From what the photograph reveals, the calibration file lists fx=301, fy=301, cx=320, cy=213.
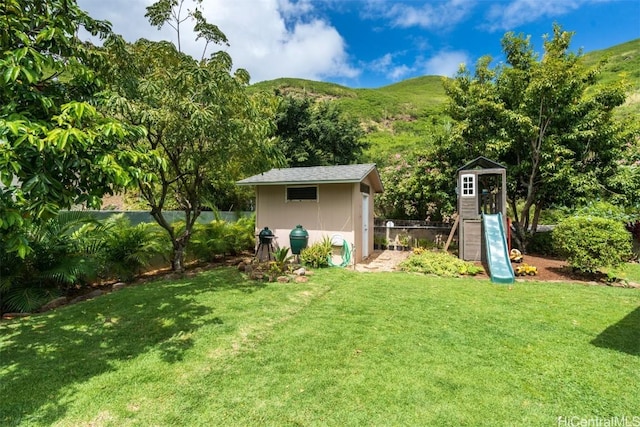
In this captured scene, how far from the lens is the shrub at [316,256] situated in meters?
8.39

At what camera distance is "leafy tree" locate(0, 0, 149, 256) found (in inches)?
87.3

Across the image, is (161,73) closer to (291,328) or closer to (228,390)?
(291,328)

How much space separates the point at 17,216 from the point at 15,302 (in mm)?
4219

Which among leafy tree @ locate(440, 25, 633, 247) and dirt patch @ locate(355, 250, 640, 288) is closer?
dirt patch @ locate(355, 250, 640, 288)

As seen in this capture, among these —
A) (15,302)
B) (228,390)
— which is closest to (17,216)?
(228,390)

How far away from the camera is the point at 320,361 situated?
10.9 feet

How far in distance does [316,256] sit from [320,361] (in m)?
5.09

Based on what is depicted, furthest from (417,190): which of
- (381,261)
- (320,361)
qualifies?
(320,361)

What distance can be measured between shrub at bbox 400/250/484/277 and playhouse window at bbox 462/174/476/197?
8.27 feet

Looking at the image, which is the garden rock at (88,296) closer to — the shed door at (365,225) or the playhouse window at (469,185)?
the shed door at (365,225)

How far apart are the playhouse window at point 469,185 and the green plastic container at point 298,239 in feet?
17.9

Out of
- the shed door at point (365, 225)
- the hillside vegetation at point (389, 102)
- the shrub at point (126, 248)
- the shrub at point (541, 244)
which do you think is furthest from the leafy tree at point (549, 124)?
the shrub at point (126, 248)

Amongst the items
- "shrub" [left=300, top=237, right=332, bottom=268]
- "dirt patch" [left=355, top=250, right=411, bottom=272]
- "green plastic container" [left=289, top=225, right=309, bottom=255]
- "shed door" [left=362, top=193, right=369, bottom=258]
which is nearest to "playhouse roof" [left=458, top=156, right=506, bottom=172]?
"shed door" [left=362, top=193, right=369, bottom=258]

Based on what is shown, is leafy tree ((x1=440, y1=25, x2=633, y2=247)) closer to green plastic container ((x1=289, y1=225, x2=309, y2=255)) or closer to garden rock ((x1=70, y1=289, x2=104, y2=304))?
green plastic container ((x1=289, y1=225, x2=309, y2=255))
